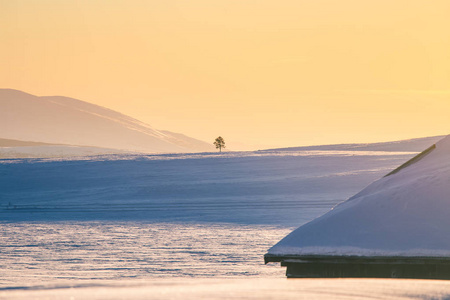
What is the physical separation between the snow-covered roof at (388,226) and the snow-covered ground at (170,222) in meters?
1.14

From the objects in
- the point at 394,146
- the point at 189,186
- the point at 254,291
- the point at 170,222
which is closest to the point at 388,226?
the point at 254,291

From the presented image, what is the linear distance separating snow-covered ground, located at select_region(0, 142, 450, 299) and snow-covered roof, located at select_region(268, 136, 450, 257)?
3.76ft

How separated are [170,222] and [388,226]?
18.1 metres

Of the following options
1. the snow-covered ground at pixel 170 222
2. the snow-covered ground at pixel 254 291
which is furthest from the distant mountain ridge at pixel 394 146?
the snow-covered ground at pixel 254 291

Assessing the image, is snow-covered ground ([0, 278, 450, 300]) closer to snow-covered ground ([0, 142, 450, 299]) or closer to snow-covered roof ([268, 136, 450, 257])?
snow-covered ground ([0, 142, 450, 299])

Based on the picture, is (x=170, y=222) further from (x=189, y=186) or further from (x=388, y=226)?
(x=388, y=226)

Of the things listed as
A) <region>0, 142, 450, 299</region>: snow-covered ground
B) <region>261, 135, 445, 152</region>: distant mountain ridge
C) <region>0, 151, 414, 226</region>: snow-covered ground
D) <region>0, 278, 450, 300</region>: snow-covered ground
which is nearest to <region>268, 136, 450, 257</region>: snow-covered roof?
<region>0, 142, 450, 299</region>: snow-covered ground

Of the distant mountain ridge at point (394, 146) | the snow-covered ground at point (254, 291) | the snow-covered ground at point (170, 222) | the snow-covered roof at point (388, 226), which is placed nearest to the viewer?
the snow-covered ground at point (254, 291)

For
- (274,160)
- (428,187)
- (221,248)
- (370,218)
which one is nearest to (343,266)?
(370,218)

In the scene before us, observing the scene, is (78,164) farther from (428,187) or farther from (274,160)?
(428,187)

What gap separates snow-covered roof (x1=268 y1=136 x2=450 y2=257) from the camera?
10.4m

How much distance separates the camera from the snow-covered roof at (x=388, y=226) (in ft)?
34.2

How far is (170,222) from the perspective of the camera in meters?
28.4

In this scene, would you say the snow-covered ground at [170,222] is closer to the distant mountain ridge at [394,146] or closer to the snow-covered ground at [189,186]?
the snow-covered ground at [189,186]
